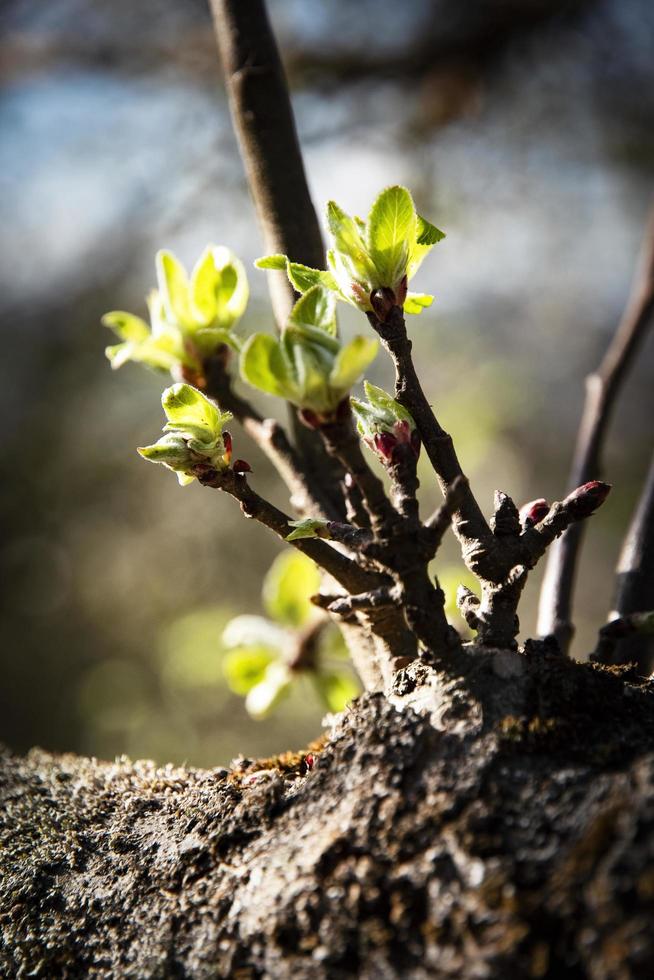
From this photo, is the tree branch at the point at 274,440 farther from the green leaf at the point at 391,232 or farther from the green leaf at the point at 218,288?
the green leaf at the point at 391,232

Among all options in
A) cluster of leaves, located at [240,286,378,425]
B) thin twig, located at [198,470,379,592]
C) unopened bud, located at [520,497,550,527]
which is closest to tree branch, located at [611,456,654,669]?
unopened bud, located at [520,497,550,527]

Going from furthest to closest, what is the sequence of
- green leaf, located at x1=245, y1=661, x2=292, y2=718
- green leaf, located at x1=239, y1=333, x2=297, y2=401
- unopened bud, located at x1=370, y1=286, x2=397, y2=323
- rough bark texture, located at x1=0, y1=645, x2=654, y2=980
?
green leaf, located at x1=245, y1=661, x2=292, y2=718
unopened bud, located at x1=370, y1=286, x2=397, y2=323
green leaf, located at x1=239, y1=333, x2=297, y2=401
rough bark texture, located at x1=0, y1=645, x2=654, y2=980

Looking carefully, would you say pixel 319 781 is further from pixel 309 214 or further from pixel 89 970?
pixel 309 214

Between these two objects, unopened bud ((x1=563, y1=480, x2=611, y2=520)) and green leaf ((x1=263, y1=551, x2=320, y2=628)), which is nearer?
unopened bud ((x1=563, y1=480, x2=611, y2=520))

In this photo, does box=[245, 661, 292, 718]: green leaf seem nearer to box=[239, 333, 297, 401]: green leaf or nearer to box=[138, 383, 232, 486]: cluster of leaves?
box=[138, 383, 232, 486]: cluster of leaves

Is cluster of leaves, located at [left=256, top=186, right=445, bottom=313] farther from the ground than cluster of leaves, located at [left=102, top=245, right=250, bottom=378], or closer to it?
closer to it

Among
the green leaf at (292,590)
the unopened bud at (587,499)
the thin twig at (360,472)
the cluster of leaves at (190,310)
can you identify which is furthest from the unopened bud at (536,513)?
the green leaf at (292,590)

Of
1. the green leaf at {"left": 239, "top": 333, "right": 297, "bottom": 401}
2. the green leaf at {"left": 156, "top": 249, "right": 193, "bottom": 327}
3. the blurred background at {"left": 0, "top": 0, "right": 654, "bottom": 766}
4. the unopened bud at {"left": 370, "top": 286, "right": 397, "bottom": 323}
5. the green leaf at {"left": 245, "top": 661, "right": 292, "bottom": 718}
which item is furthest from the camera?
the blurred background at {"left": 0, "top": 0, "right": 654, "bottom": 766}
